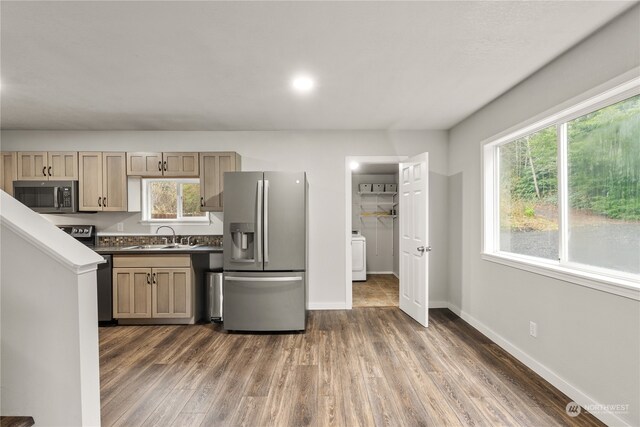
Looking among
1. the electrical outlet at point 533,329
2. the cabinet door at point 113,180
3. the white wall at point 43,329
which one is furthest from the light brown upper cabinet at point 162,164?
the electrical outlet at point 533,329

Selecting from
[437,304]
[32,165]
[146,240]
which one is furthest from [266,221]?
[32,165]

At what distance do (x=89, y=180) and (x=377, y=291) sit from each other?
14.6ft

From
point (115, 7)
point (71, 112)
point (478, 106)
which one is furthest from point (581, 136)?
point (71, 112)

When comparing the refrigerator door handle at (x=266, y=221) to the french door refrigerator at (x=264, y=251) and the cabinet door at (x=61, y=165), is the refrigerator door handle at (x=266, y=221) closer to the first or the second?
the french door refrigerator at (x=264, y=251)

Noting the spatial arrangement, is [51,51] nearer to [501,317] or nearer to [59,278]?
[59,278]

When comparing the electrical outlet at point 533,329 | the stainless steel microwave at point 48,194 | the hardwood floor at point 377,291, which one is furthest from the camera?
the hardwood floor at point 377,291

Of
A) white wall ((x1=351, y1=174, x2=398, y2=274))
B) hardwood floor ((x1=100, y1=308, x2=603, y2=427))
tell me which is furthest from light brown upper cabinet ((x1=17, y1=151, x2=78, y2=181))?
white wall ((x1=351, y1=174, x2=398, y2=274))

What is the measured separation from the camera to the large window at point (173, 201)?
173 inches

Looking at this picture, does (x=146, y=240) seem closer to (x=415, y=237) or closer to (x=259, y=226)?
(x=259, y=226)

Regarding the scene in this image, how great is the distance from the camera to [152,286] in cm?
378

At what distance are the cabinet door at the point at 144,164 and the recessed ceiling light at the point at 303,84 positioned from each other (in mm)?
2153

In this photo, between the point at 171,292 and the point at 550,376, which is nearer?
the point at 550,376

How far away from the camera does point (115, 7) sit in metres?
1.77

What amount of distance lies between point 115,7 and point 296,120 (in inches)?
90.3
